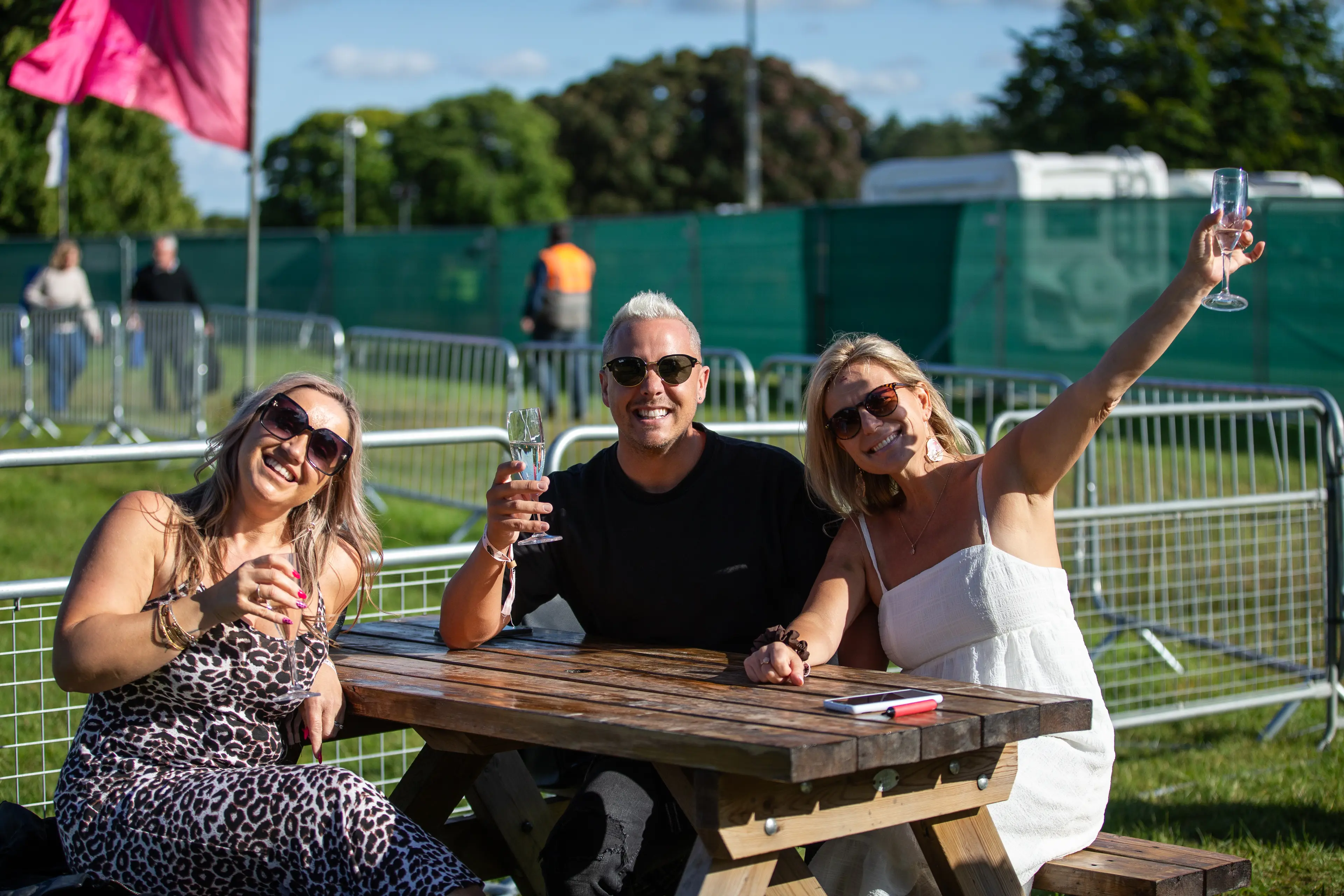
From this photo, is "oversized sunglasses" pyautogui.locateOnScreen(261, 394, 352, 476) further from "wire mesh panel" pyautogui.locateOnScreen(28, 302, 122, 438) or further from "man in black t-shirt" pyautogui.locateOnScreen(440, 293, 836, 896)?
"wire mesh panel" pyautogui.locateOnScreen(28, 302, 122, 438)

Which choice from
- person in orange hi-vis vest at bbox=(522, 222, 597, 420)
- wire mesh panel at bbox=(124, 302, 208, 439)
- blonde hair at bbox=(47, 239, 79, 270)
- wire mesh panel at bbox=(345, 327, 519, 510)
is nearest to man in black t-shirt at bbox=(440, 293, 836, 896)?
wire mesh panel at bbox=(345, 327, 519, 510)

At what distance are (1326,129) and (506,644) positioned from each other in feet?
128

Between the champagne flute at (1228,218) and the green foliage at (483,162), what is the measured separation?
235 ft

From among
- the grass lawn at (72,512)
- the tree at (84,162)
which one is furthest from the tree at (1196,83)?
the grass lawn at (72,512)

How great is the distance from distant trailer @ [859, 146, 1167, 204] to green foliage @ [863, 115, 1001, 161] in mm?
76886

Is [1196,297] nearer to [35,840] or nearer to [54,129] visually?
[35,840]

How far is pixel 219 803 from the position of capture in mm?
2996

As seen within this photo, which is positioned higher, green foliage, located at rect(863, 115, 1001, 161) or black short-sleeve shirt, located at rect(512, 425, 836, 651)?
green foliage, located at rect(863, 115, 1001, 161)

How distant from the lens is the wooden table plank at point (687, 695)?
8.41 feet

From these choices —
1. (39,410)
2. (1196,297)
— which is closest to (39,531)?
(39,410)

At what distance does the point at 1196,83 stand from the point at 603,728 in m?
38.8

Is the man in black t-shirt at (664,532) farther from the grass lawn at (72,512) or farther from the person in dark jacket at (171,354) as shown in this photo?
the person in dark jacket at (171,354)

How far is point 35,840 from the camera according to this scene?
10.8 feet

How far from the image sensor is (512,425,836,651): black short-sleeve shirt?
3.66 meters
